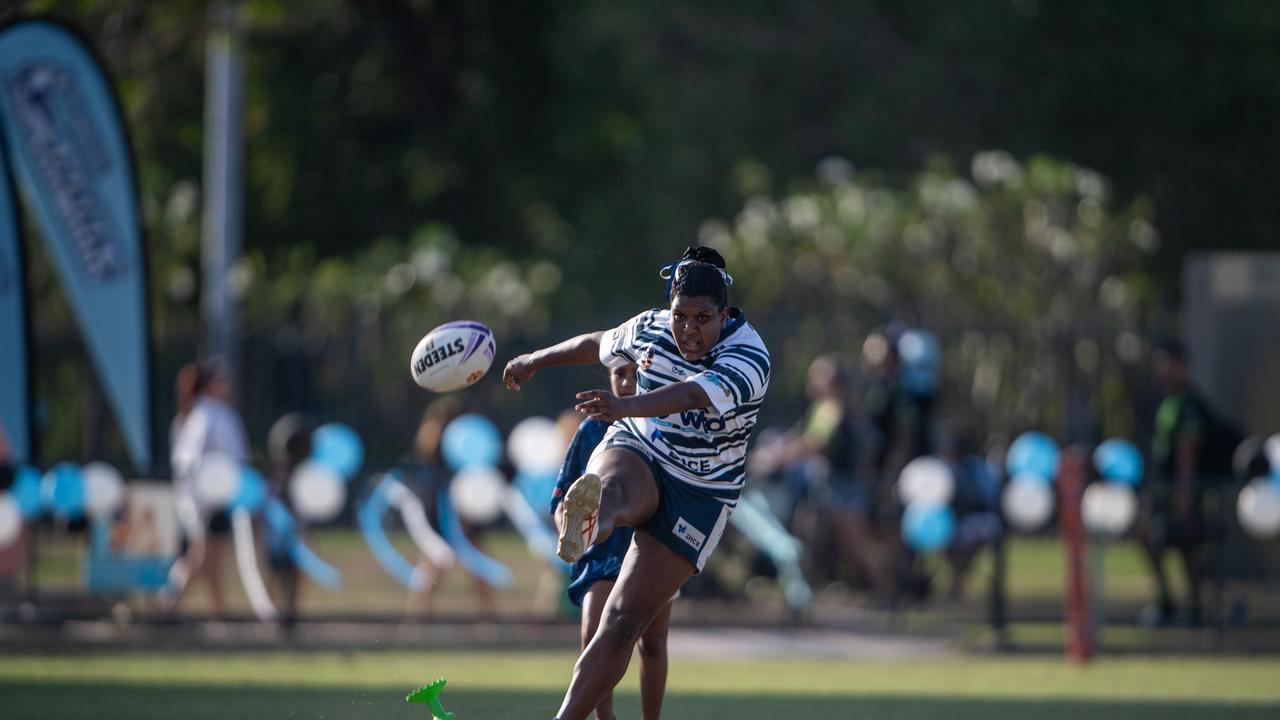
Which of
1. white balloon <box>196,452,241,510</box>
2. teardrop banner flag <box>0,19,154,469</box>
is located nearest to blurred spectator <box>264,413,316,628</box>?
white balloon <box>196,452,241,510</box>

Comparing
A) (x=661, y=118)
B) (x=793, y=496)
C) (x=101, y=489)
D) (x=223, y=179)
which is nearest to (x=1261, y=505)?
(x=793, y=496)

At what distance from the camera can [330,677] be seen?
12.9 m

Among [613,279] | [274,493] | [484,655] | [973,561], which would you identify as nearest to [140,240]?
[274,493]

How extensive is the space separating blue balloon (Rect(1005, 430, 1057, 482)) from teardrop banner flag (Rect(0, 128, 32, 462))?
26.6ft

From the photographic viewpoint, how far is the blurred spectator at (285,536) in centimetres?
1516

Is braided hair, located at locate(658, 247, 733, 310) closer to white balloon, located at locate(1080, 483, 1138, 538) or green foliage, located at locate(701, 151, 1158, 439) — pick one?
white balloon, located at locate(1080, 483, 1138, 538)

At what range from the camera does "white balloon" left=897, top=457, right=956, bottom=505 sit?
617 inches

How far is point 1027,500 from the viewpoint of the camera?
15.6 m

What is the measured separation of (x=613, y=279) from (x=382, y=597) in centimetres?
2016

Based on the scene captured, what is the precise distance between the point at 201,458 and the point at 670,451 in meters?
8.44

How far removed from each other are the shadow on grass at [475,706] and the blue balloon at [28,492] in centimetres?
290

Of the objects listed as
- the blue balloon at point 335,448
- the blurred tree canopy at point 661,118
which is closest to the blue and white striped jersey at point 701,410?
the blue balloon at point 335,448

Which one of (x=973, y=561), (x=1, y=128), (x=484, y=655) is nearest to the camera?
(x=484, y=655)

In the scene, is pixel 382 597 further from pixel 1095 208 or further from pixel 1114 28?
pixel 1114 28
